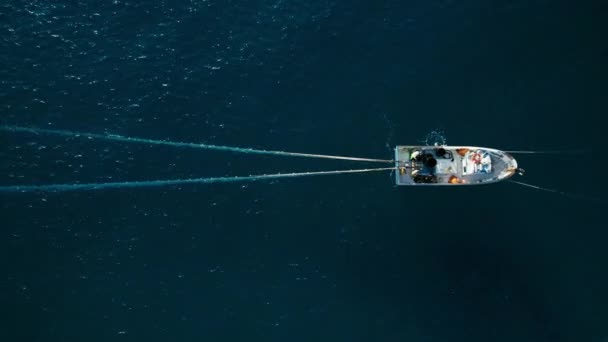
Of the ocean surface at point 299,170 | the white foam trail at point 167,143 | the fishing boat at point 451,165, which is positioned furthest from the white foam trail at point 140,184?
the fishing boat at point 451,165

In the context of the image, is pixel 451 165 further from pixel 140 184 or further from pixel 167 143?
pixel 140 184

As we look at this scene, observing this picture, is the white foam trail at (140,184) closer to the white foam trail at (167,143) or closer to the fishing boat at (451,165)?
the white foam trail at (167,143)

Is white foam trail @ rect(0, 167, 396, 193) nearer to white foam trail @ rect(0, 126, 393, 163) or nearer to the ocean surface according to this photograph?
the ocean surface

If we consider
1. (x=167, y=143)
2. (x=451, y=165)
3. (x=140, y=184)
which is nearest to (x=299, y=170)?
(x=167, y=143)

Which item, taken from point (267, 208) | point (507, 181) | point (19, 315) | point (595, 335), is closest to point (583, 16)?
point (507, 181)

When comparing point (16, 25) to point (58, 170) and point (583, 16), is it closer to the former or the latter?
point (58, 170)
